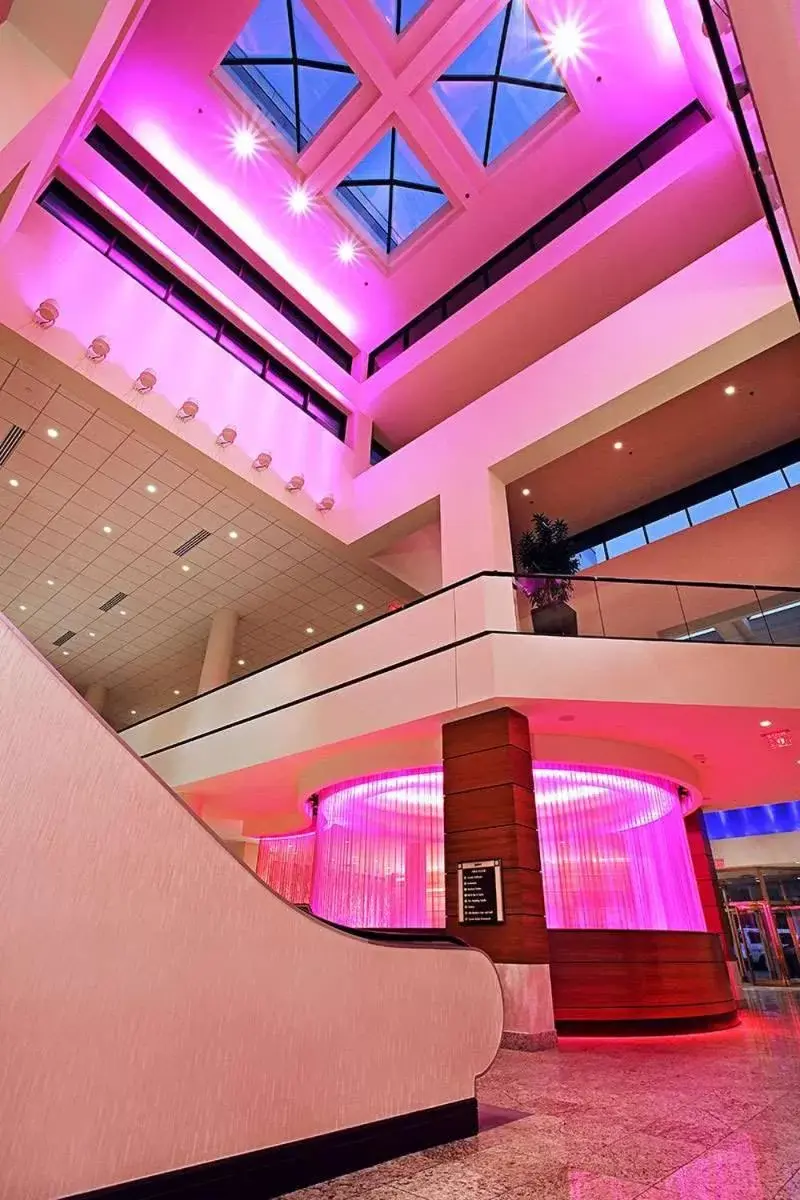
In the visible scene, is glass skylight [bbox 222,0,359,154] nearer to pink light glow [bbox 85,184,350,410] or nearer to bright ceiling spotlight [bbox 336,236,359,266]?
bright ceiling spotlight [bbox 336,236,359,266]

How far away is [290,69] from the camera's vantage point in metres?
10.2

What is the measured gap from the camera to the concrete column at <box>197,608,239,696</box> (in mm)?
11883

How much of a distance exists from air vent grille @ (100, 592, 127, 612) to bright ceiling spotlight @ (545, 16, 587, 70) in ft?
38.6

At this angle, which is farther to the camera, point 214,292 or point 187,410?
point 214,292

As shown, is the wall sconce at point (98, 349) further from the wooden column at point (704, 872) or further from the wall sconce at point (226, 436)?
the wooden column at point (704, 872)

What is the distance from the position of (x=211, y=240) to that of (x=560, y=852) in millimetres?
11536

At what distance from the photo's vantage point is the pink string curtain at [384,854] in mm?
7516

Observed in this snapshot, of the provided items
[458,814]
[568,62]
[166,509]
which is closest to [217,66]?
[568,62]

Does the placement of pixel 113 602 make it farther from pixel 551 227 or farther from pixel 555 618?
pixel 551 227

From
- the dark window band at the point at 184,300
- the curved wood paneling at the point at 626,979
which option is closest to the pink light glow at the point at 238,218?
the dark window band at the point at 184,300

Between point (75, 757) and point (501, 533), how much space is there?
734 centimetres

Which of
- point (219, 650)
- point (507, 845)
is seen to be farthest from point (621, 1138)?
point (219, 650)

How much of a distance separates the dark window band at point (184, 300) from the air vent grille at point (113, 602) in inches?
199

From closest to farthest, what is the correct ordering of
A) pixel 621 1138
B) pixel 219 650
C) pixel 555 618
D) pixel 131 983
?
pixel 131 983
pixel 621 1138
pixel 555 618
pixel 219 650
